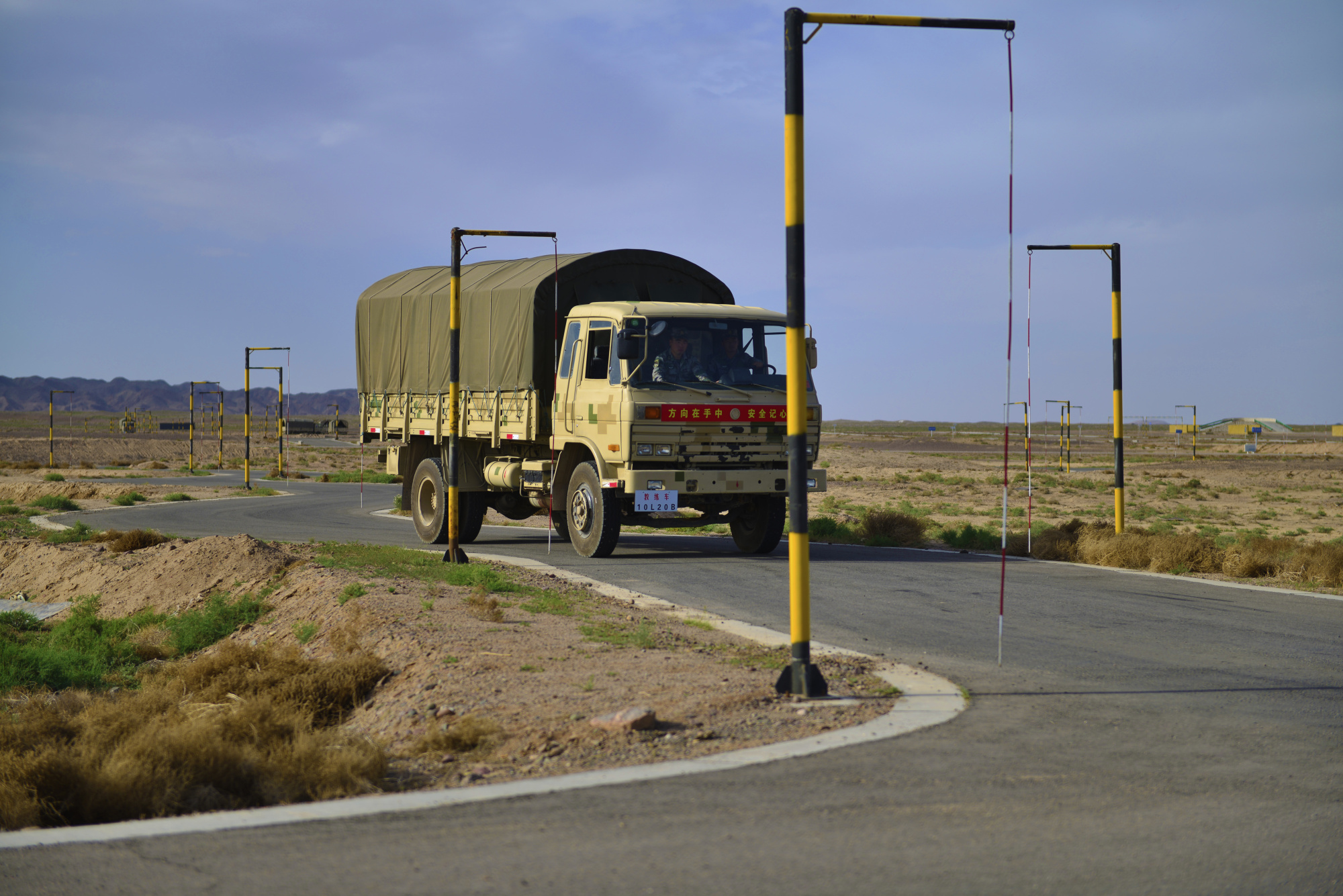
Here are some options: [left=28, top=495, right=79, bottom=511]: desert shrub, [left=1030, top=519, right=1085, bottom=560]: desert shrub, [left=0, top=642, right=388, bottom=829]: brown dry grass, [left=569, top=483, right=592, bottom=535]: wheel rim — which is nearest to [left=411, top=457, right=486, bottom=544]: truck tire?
[left=569, top=483, right=592, bottom=535]: wheel rim

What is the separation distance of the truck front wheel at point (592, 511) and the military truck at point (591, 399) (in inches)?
0.8

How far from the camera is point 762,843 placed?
4844mm

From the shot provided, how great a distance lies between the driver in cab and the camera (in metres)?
15.4

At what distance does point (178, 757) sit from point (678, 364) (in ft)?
33.0

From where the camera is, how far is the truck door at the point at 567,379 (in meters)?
16.3

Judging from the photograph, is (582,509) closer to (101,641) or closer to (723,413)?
(723,413)

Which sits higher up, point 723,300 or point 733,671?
point 723,300

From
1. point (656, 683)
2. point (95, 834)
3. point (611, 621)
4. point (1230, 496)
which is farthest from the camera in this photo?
point (1230, 496)

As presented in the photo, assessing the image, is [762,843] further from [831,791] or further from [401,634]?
[401,634]

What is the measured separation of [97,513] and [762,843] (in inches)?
1049

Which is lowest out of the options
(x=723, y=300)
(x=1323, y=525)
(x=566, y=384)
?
(x=1323, y=525)

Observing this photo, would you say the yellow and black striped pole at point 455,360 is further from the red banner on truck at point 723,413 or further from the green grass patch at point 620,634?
the green grass patch at point 620,634

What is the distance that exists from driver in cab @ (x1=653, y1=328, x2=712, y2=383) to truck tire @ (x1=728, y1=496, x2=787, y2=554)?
232 centimetres

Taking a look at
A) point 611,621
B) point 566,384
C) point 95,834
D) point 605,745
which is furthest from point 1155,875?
point 566,384
